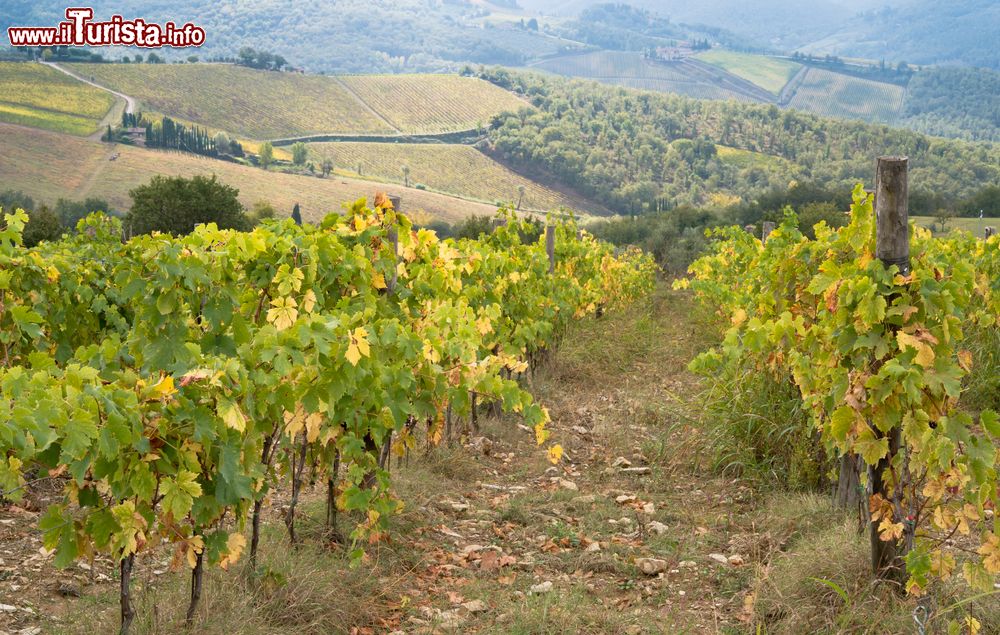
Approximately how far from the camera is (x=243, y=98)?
3912 inches

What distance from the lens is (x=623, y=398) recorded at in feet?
26.4

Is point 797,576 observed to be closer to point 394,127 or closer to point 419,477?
point 419,477

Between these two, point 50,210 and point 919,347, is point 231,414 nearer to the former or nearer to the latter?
point 919,347

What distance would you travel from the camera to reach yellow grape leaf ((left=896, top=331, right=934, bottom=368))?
3.03 m

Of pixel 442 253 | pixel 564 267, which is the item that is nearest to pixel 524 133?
pixel 564 267

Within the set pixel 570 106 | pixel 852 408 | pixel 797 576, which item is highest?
pixel 570 106

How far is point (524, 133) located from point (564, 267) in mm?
90129

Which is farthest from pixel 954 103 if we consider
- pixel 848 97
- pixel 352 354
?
pixel 352 354

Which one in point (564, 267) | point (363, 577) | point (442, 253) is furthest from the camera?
point (564, 267)

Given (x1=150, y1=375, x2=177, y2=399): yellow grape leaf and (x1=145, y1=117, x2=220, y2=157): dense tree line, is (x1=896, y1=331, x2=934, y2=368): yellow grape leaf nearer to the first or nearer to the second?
(x1=150, y1=375, x2=177, y2=399): yellow grape leaf

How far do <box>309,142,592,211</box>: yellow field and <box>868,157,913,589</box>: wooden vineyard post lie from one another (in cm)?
7807

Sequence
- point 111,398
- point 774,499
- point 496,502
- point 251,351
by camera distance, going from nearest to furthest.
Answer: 1. point 111,398
2. point 251,351
3. point 774,499
4. point 496,502

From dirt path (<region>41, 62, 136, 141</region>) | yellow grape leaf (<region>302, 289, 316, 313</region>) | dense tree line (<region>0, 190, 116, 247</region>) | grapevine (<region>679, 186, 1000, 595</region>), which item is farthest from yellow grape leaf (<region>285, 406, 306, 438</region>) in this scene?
dirt path (<region>41, 62, 136, 141</region>)

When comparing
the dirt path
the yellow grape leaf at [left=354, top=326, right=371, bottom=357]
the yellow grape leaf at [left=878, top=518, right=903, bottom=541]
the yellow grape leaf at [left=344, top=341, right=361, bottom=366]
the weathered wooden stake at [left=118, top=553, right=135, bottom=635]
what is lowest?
the weathered wooden stake at [left=118, top=553, right=135, bottom=635]
